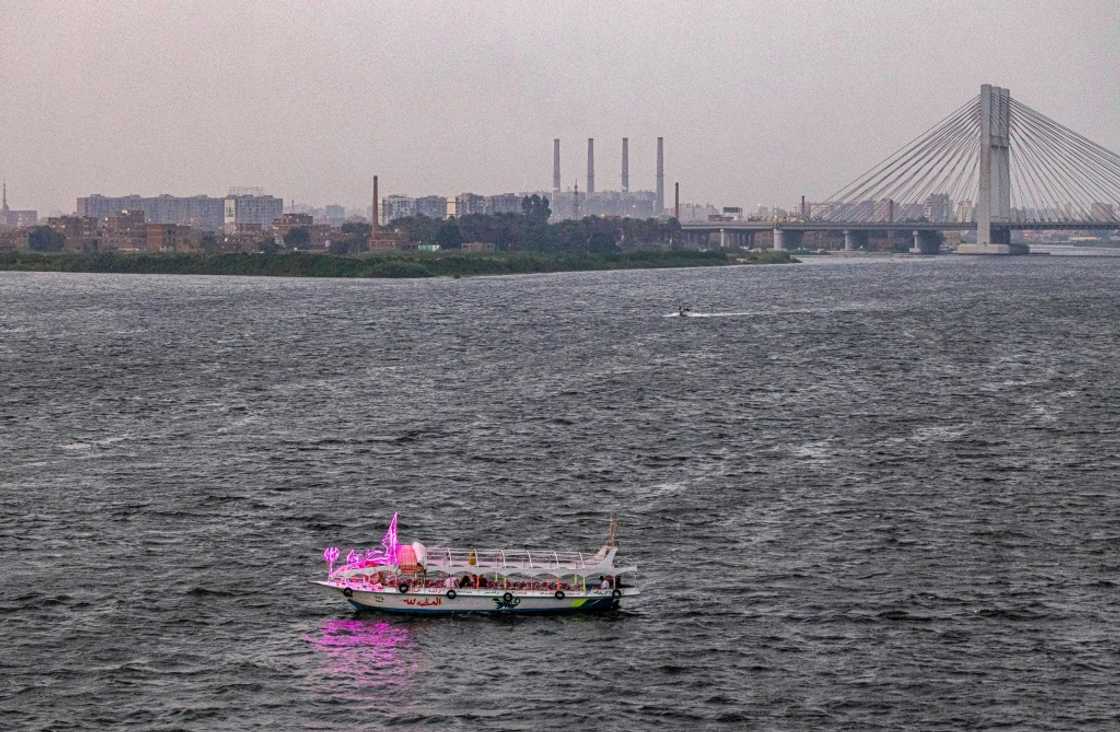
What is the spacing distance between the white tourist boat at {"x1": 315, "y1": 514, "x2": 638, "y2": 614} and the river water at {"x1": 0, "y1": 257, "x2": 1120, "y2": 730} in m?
A: 0.67

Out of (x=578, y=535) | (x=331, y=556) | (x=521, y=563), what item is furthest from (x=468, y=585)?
(x=578, y=535)

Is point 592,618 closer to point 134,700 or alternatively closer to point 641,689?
point 641,689

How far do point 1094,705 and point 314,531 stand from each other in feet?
94.2

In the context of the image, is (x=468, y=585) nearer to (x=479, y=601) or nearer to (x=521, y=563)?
(x=479, y=601)

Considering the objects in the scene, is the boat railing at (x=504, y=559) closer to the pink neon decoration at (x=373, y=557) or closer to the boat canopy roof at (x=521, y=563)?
the boat canopy roof at (x=521, y=563)

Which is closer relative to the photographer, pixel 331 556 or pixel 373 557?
pixel 373 557

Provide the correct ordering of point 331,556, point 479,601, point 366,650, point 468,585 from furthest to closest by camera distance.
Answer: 1. point 331,556
2. point 468,585
3. point 479,601
4. point 366,650

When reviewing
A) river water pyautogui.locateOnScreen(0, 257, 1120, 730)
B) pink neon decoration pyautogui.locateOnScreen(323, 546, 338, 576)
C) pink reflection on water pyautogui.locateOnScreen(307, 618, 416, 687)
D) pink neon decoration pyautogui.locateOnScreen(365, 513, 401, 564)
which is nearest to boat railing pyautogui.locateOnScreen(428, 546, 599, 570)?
pink neon decoration pyautogui.locateOnScreen(365, 513, 401, 564)

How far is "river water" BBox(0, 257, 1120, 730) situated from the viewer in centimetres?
4091

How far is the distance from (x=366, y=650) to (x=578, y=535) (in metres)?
14.1

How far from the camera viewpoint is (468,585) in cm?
4878

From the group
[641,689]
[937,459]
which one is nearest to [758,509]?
[937,459]

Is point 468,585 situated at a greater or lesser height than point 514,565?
lesser

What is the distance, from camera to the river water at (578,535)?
134 ft
